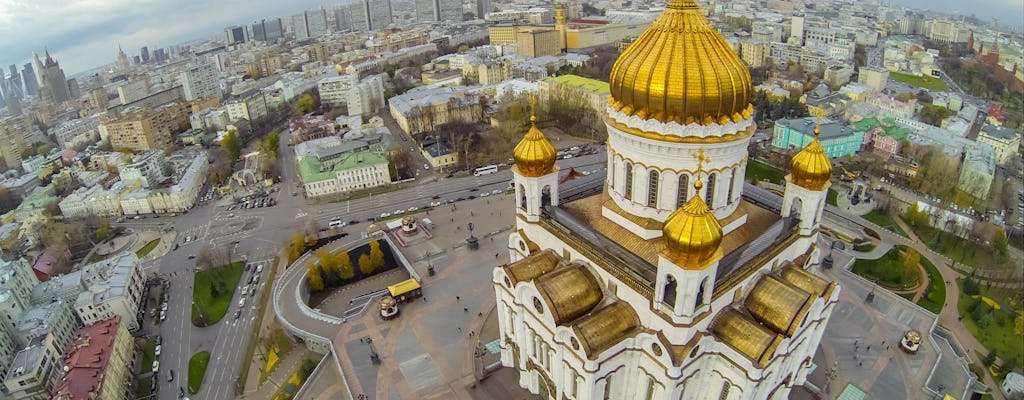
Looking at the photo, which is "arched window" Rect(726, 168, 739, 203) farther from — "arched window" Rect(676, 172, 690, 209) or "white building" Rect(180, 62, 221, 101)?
"white building" Rect(180, 62, 221, 101)

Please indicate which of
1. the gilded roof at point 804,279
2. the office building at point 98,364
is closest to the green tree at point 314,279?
the office building at point 98,364

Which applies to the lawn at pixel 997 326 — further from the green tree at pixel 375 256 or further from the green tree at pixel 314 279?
the green tree at pixel 314 279

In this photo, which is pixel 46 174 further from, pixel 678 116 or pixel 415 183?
pixel 678 116

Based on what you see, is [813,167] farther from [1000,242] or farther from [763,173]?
[763,173]

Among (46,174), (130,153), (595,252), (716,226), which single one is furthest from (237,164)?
(716,226)

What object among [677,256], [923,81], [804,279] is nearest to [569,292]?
[677,256]
